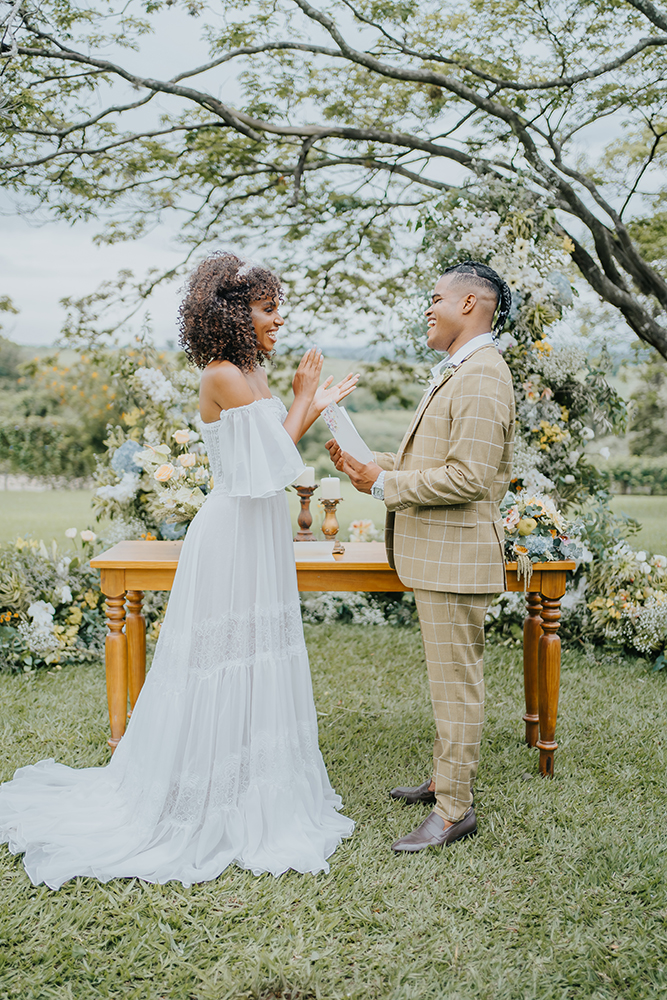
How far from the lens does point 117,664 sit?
3541mm

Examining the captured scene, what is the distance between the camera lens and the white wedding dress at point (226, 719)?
2.82m

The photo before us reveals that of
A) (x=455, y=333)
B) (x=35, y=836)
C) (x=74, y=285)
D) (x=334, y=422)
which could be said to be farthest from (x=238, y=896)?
(x=74, y=285)

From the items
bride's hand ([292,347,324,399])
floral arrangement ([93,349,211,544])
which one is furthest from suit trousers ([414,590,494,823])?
floral arrangement ([93,349,211,544])

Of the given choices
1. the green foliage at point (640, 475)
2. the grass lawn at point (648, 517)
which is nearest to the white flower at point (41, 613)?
the grass lawn at point (648, 517)

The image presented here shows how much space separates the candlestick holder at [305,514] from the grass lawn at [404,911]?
1131mm

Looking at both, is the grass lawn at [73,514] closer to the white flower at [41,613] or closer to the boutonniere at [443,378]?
the white flower at [41,613]

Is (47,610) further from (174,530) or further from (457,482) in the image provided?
(457,482)

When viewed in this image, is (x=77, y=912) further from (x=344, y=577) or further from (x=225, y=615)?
(x=344, y=577)

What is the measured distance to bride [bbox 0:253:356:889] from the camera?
2.79m

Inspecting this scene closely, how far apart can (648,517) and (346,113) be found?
5.91 m

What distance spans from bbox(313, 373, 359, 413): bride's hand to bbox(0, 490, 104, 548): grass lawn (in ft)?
17.9

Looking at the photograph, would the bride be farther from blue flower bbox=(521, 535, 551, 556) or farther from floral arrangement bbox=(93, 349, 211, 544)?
floral arrangement bbox=(93, 349, 211, 544)

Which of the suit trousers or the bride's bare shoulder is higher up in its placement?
the bride's bare shoulder

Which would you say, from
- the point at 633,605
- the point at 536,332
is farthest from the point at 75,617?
the point at 633,605
